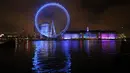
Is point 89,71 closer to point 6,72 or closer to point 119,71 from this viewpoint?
point 119,71

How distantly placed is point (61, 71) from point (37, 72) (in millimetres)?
3568

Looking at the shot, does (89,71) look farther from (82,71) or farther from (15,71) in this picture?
(15,71)

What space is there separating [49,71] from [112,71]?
30.8 ft

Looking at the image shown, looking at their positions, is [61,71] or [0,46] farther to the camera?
[0,46]

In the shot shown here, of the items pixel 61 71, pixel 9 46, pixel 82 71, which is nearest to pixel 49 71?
pixel 61 71

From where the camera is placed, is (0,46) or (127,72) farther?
(0,46)

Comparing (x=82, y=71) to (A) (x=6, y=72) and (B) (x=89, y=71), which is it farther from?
(A) (x=6, y=72)

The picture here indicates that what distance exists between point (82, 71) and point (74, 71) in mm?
1200

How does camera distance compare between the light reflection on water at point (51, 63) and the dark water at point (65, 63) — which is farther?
the dark water at point (65, 63)

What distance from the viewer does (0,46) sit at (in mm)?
134750

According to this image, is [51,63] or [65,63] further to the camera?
[51,63]

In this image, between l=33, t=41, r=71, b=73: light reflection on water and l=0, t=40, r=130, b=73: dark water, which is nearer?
l=33, t=41, r=71, b=73: light reflection on water

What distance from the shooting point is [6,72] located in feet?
142

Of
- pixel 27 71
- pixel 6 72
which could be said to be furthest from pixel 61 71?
pixel 6 72
